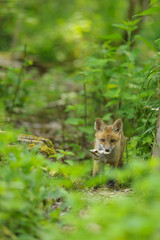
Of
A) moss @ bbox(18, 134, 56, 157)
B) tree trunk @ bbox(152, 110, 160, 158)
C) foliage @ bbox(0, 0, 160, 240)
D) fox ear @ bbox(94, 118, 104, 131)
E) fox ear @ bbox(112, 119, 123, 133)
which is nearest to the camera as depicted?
foliage @ bbox(0, 0, 160, 240)

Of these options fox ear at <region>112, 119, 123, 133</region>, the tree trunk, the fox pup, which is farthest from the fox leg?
the tree trunk

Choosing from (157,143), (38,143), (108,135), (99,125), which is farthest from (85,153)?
(157,143)

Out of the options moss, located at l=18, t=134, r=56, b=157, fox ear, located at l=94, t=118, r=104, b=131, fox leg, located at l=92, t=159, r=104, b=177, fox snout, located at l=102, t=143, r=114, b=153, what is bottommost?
fox leg, located at l=92, t=159, r=104, b=177

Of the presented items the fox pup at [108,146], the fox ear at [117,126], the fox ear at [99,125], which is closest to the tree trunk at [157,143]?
the fox pup at [108,146]

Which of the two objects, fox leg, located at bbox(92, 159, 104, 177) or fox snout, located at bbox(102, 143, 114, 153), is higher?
fox snout, located at bbox(102, 143, 114, 153)

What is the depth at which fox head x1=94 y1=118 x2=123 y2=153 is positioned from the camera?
442 centimetres

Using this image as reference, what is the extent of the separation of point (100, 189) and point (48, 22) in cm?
1361

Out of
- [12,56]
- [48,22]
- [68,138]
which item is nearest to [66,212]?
[68,138]

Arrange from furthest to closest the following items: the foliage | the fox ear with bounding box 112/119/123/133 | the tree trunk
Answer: the fox ear with bounding box 112/119/123/133, the tree trunk, the foliage

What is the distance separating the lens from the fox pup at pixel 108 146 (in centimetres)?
432

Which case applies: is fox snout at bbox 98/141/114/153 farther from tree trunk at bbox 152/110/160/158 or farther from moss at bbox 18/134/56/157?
tree trunk at bbox 152/110/160/158

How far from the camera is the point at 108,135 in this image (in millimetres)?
4484

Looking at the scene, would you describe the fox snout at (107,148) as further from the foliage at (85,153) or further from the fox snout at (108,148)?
the foliage at (85,153)

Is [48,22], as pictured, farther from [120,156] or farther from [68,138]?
[120,156]
